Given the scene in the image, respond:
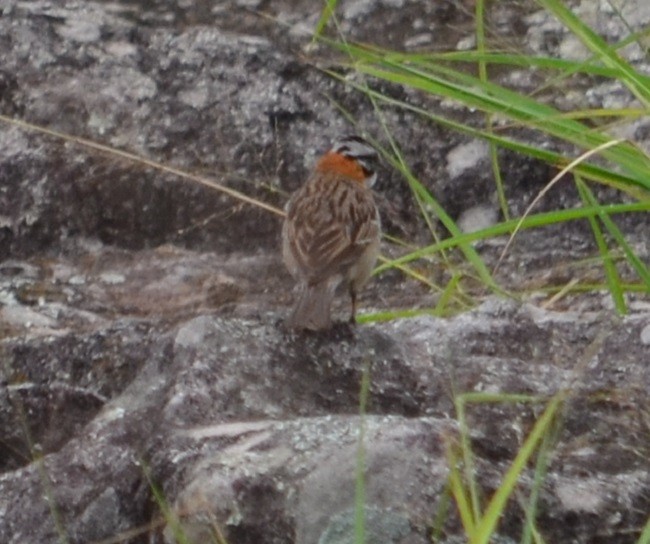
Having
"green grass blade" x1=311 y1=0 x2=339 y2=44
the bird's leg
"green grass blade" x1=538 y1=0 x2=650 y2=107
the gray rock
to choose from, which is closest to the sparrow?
the bird's leg

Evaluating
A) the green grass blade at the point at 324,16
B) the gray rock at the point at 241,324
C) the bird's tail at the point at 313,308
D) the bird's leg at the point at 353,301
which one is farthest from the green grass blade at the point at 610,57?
the bird's leg at the point at 353,301

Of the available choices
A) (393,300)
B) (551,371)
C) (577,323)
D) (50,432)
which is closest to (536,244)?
(393,300)

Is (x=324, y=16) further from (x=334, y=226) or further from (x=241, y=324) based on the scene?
(x=241, y=324)

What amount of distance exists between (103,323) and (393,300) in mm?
1251

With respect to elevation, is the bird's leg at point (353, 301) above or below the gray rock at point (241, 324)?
below

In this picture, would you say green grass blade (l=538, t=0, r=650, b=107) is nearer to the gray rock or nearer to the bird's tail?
the gray rock

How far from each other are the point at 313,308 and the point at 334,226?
1000mm

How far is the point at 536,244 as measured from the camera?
5.61 meters

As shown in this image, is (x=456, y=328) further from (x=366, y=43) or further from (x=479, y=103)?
(x=366, y=43)

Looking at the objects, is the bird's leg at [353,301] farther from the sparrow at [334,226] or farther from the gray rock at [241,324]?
the gray rock at [241,324]

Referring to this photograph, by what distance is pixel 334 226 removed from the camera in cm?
570

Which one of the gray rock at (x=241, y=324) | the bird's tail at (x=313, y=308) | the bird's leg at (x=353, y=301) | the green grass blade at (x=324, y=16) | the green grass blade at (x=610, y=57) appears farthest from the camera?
the bird's leg at (x=353, y=301)

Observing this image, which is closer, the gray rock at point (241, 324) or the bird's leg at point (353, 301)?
the gray rock at point (241, 324)

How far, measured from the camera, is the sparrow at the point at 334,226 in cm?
529
